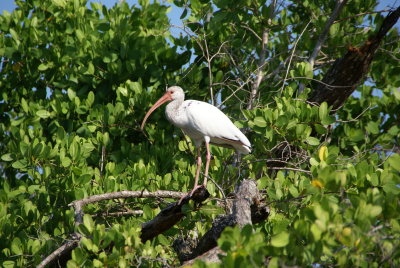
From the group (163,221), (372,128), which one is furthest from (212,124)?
(372,128)

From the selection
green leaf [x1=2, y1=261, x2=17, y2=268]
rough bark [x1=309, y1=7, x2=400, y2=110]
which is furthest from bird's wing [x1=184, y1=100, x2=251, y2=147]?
green leaf [x1=2, y1=261, x2=17, y2=268]

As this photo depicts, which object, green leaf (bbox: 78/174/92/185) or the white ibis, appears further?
the white ibis

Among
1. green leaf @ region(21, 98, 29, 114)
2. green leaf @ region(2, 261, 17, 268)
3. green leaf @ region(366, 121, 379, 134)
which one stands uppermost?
green leaf @ region(21, 98, 29, 114)

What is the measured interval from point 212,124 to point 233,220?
191cm

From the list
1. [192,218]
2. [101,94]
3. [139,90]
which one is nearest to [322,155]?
[192,218]

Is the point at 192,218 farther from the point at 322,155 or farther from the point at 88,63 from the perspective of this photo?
the point at 88,63

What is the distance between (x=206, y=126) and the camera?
19.4ft

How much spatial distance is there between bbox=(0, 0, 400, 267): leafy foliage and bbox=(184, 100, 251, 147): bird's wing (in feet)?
0.71

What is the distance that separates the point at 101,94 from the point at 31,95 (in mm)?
1059

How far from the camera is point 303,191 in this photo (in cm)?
448

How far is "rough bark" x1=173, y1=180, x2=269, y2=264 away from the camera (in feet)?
13.4

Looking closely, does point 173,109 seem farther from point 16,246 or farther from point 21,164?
point 16,246

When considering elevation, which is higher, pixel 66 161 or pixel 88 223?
pixel 88 223

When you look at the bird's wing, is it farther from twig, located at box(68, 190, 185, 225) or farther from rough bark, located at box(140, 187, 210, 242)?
rough bark, located at box(140, 187, 210, 242)
